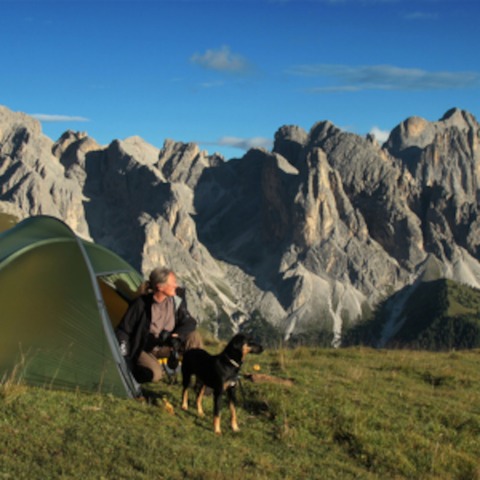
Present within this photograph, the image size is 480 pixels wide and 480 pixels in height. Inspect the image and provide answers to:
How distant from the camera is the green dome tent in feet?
37.0

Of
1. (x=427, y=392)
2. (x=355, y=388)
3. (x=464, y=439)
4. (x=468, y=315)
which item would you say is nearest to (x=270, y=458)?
(x=464, y=439)

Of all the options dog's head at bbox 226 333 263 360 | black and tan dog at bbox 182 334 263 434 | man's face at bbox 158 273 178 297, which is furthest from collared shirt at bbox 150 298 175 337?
dog's head at bbox 226 333 263 360

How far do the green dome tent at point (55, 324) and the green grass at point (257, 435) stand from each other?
23.3 inches

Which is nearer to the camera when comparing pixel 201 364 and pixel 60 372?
pixel 201 364

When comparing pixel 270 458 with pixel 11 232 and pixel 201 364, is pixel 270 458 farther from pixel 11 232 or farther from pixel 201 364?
pixel 11 232

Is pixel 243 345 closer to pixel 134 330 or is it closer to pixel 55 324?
pixel 134 330

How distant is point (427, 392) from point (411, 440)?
4.06 metres

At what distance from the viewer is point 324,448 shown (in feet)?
32.1

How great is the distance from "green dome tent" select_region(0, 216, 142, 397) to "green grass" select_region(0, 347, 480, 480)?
1.94ft

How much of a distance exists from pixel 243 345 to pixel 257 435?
145 cm

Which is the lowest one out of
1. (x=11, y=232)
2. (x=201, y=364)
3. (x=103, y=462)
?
(x=103, y=462)

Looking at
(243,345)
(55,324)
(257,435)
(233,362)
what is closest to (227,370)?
(233,362)

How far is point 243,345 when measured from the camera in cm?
1002

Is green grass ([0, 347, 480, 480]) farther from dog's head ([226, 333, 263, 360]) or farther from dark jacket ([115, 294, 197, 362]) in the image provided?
dog's head ([226, 333, 263, 360])
